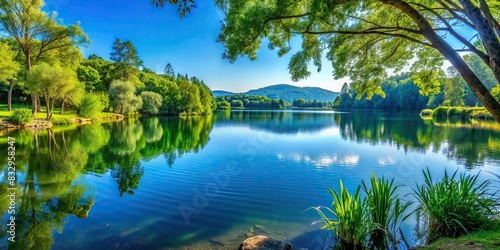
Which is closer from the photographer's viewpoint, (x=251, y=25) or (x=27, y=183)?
(x=251, y=25)

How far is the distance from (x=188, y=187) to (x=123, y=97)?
48.4 m

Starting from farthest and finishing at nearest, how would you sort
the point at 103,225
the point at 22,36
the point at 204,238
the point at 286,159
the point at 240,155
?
the point at 22,36, the point at 240,155, the point at 286,159, the point at 103,225, the point at 204,238

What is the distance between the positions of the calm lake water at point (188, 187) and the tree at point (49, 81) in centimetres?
1420

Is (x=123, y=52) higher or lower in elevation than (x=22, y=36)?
higher

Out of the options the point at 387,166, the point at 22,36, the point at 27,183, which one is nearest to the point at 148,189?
the point at 27,183

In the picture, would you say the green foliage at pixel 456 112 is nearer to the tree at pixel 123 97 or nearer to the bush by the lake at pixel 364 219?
the bush by the lake at pixel 364 219

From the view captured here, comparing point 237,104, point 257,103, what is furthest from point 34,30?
point 257,103

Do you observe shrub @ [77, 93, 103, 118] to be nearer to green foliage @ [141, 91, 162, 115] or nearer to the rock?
green foliage @ [141, 91, 162, 115]

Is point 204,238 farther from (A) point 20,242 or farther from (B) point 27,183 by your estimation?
(B) point 27,183

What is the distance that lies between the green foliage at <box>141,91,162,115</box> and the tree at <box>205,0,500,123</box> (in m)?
57.4

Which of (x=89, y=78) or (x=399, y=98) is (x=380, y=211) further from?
(x=399, y=98)

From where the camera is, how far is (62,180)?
1024 cm

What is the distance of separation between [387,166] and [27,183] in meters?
16.3

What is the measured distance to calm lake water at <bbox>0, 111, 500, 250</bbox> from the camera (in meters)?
6.17
